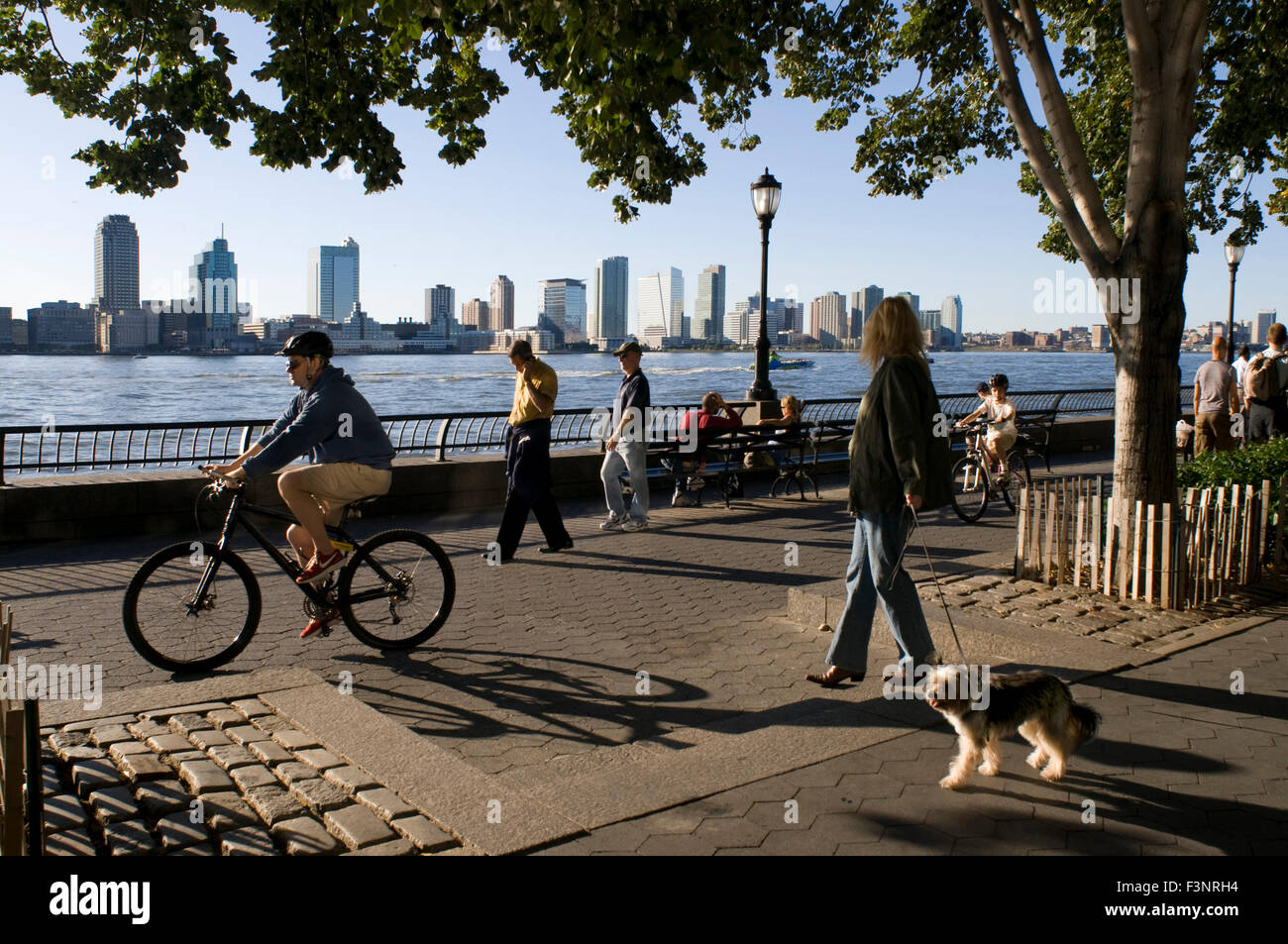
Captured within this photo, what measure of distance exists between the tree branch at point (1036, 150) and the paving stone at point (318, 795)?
607 cm

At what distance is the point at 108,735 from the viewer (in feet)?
15.5

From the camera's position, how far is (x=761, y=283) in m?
17.2

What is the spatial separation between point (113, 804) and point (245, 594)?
2.30 metres

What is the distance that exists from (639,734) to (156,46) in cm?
738

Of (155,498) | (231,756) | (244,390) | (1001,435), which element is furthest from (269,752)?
(244,390)

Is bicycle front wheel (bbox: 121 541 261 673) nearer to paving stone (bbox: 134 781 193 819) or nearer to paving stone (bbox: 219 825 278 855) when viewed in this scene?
paving stone (bbox: 134 781 193 819)

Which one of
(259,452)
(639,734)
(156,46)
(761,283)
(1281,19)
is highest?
(1281,19)

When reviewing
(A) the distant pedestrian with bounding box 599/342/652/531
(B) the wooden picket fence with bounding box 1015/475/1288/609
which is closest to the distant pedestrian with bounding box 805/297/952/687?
(B) the wooden picket fence with bounding box 1015/475/1288/609

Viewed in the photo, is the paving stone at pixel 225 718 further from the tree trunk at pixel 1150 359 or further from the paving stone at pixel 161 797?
the tree trunk at pixel 1150 359

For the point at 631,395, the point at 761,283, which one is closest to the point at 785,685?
the point at 631,395

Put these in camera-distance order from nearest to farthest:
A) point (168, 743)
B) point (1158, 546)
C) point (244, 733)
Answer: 1. point (168, 743)
2. point (244, 733)
3. point (1158, 546)

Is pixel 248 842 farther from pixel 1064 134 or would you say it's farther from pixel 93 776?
pixel 1064 134

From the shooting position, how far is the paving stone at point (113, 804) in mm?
3869
